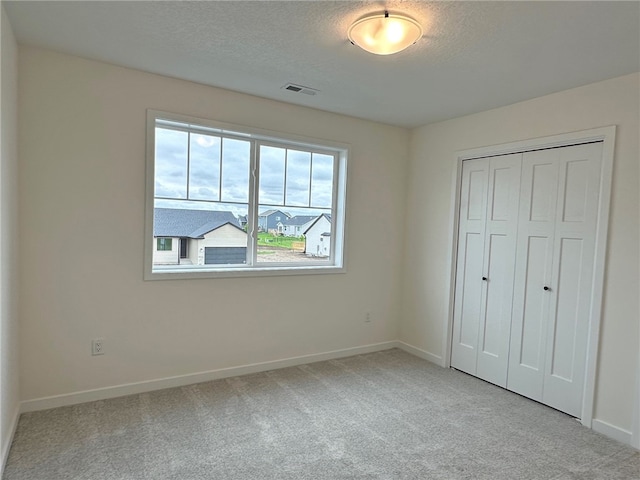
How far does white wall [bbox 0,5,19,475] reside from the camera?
207 centimetres

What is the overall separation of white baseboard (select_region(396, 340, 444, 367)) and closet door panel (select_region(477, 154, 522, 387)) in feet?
1.45

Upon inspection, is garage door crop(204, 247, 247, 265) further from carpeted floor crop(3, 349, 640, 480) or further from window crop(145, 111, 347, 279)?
carpeted floor crop(3, 349, 640, 480)

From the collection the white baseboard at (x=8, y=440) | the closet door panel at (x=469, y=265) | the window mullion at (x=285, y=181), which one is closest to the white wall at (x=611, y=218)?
the closet door panel at (x=469, y=265)

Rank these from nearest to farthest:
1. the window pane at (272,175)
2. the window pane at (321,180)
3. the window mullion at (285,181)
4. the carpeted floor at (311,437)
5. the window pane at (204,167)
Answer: the carpeted floor at (311,437) → the window pane at (204,167) → the window pane at (272,175) → the window mullion at (285,181) → the window pane at (321,180)

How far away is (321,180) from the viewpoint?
13.0 ft

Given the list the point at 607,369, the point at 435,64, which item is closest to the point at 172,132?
the point at 435,64

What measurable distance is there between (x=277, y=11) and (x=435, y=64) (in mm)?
1151

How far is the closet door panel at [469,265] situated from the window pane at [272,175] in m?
1.78

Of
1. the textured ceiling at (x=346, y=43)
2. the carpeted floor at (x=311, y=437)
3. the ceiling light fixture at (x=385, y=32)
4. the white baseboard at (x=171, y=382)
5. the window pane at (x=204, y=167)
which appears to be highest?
the textured ceiling at (x=346, y=43)

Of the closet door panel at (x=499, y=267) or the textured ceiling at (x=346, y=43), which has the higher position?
the textured ceiling at (x=346, y=43)

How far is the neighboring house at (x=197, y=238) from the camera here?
3.20 meters

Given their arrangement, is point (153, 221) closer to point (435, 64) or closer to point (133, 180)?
point (133, 180)

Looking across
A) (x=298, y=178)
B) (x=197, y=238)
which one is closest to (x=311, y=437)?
(x=197, y=238)

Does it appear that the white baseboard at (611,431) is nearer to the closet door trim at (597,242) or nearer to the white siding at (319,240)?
the closet door trim at (597,242)
